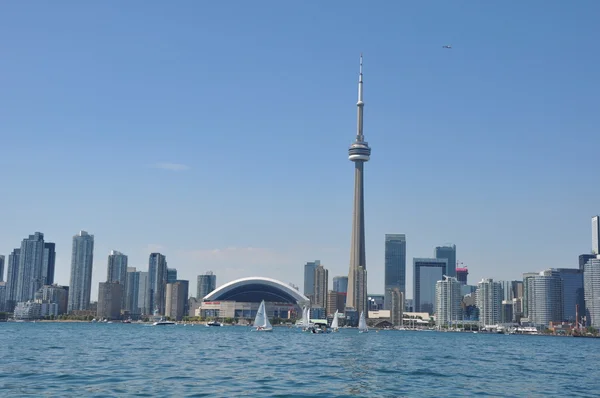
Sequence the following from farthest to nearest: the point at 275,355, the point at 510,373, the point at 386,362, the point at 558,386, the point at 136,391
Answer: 1. the point at 275,355
2. the point at 386,362
3. the point at 510,373
4. the point at 558,386
5. the point at 136,391

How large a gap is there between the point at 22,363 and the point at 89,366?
7.00 m

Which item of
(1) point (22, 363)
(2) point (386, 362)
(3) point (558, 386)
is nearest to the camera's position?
(3) point (558, 386)

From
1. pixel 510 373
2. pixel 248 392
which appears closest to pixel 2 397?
pixel 248 392

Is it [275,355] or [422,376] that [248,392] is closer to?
[422,376]

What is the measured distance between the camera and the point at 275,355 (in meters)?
85.2

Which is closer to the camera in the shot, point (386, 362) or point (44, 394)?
point (44, 394)

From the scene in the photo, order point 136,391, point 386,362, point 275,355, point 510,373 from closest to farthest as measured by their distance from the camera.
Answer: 1. point 136,391
2. point 510,373
3. point 386,362
4. point 275,355

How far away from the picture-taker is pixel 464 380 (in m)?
61.2

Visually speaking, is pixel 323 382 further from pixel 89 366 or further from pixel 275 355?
pixel 275 355

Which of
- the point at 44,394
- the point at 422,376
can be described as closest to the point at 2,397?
the point at 44,394

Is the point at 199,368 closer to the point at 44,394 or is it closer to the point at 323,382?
the point at 323,382

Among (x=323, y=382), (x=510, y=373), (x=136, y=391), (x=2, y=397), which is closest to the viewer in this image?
(x=2, y=397)

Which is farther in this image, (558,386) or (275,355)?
(275,355)

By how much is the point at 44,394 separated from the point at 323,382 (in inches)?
806
